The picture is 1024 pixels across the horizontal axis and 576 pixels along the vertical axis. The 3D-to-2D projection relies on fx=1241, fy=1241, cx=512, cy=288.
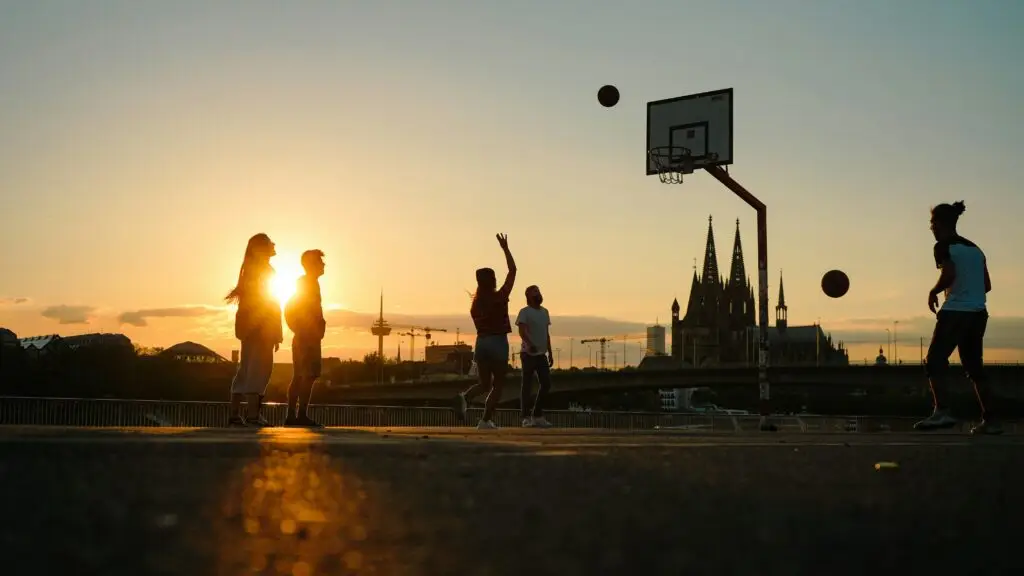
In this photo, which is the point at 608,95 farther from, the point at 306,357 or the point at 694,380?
the point at 694,380

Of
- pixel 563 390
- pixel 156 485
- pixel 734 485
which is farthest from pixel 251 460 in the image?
pixel 563 390

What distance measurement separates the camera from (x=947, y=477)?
416 centimetres

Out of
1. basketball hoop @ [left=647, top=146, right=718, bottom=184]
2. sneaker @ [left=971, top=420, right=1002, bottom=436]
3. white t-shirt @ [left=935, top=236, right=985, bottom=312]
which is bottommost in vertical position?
sneaker @ [left=971, top=420, right=1002, bottom=436]

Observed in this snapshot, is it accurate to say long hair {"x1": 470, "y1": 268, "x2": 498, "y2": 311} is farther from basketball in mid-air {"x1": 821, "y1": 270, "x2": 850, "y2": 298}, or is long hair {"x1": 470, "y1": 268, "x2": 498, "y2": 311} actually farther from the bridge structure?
the bridge structure

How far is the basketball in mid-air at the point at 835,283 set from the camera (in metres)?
19.5

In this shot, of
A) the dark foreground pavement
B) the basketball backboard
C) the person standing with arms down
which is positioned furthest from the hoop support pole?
the dark foreground pavement

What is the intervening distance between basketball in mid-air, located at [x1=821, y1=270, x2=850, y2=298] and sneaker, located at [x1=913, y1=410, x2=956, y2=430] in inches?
336

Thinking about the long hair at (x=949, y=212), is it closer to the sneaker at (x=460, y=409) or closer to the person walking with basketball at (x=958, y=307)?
the person walking with basketball at (x=958, y=307)

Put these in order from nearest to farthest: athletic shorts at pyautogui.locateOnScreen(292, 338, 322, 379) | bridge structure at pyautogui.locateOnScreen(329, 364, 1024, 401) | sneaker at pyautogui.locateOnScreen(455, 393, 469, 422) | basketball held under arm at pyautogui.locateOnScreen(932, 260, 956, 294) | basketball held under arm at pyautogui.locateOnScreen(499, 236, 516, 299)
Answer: basketball held under arm at pyautogui.locateOnScreen(932, 260, 956, 294) → athletic shorts at pyautogui.locateOnScreen(292, 338, 322, 379) → basketball held under arm at pyautogui.locateOnScreen(499, 236, 516, 299) → sneaker at pyautogui.locateOnScreen(455, 393, 469, 422) → bridge structure at pyautogui.locateOnScreen(329, 364, 1024, 401)

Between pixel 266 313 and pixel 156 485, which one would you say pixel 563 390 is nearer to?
pixel 266 313

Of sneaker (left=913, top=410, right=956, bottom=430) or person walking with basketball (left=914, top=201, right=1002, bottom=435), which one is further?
person walking with basketball (left=914, top=201, right=1002, bottom=435)

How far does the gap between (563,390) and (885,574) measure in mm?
95760

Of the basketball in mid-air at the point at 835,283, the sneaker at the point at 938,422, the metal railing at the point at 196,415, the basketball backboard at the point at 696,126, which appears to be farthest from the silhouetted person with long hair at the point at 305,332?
the basketball backboard at the point at 696,126

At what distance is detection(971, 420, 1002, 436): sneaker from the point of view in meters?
10.9
